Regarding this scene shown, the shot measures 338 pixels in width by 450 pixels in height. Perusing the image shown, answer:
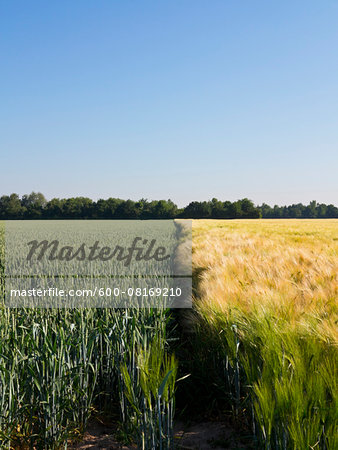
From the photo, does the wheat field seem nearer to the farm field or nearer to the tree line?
the farm field

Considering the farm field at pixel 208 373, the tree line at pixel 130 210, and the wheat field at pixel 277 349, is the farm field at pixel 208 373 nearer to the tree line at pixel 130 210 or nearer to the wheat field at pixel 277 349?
the wheat field at pixel 277 349

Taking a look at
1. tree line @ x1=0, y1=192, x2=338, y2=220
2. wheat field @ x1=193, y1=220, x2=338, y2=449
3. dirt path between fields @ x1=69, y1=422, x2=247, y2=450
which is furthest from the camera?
tree line @ x1=0, y1=192, x2=338, y2=220

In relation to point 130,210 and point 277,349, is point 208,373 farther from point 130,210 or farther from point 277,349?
point 130,210

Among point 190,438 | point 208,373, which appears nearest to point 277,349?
point 190,438

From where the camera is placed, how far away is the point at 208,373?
8.71ft

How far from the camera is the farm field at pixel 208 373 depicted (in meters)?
1.46

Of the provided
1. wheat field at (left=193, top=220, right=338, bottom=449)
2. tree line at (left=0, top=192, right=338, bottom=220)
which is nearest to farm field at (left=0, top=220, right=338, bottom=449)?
wheat field at (left=193, top=220, right=338, bottom=449)

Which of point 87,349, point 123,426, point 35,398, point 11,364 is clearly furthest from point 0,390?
point 123,426

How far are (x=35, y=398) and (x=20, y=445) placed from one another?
0.25 m

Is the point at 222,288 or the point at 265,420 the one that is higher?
the point at 222,288

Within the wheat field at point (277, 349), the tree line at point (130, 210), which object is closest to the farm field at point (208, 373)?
the wheat field at point (277, 349)

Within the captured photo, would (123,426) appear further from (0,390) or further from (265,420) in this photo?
(265,420)

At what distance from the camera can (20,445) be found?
2037mm

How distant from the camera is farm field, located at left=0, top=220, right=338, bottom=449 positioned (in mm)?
1460
